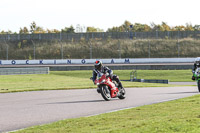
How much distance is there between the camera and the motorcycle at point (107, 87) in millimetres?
15891

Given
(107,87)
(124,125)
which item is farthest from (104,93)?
(124,125)

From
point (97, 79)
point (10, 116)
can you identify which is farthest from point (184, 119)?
point (97, 79)

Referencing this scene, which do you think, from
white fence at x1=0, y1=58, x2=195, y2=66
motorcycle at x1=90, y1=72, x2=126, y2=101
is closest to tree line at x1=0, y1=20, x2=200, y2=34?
white fence at x1=0, y1=58, x2=195, y2=66

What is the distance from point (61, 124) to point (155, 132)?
109 inches

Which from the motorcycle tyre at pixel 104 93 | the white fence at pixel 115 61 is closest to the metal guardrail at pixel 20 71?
the white fence at pixel 115 61

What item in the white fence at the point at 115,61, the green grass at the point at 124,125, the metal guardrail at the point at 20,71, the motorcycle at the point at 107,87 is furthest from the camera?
the white fence at the point at 115,61

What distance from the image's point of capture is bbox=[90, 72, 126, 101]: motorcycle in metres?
15.9

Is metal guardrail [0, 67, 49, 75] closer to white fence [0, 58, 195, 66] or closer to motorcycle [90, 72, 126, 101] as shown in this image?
white fence [0, 58, 195, 66]

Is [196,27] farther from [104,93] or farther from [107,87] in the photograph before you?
→ [104,93]

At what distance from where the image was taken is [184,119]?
353 inches

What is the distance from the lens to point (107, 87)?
1641 centimetres

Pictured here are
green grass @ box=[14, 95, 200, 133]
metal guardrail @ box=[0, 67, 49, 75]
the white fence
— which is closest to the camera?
green grass @ box=[14, 95, 200, 133]

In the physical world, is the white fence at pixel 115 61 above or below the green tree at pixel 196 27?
below

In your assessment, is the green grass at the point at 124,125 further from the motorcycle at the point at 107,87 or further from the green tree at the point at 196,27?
the green tree at the point at 196,27
